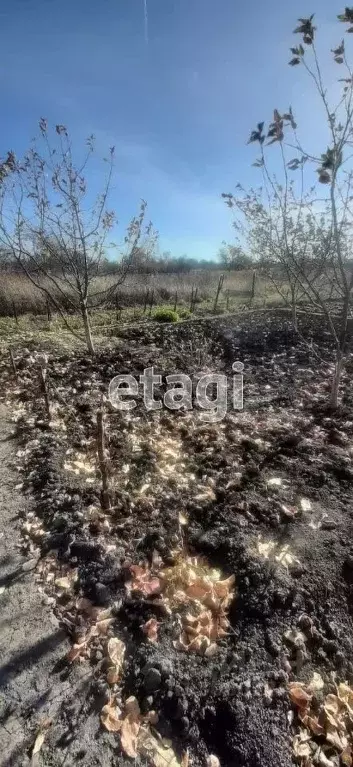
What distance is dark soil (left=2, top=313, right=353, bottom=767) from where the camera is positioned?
81.7 inches

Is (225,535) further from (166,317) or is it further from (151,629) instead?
(166,317)

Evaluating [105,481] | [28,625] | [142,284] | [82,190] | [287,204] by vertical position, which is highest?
[82,190]

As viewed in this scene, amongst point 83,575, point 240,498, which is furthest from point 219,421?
point 83,575

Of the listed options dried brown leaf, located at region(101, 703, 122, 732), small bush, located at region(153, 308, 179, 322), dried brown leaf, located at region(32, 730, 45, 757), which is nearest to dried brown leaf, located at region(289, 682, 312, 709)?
dried brown leaf, located at region(101, 703, 122, 732)

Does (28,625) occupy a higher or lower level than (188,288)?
lower

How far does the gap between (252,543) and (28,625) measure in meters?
1.77

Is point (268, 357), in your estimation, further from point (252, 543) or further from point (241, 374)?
point (252, 543)

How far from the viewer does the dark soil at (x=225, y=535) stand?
2.08 meters

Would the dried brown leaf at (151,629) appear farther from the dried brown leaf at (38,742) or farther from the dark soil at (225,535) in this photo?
the dried brown leaf at (38,742)

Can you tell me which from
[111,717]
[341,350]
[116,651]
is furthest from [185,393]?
[111,717]

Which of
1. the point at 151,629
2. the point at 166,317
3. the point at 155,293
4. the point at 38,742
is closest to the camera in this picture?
the point at 38,742

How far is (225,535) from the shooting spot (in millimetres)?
3193

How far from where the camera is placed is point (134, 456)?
4410 mm

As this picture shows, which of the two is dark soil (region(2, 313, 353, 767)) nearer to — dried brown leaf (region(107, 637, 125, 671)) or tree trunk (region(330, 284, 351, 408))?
dried brown leaf (region(107, 637, 125, 671))
